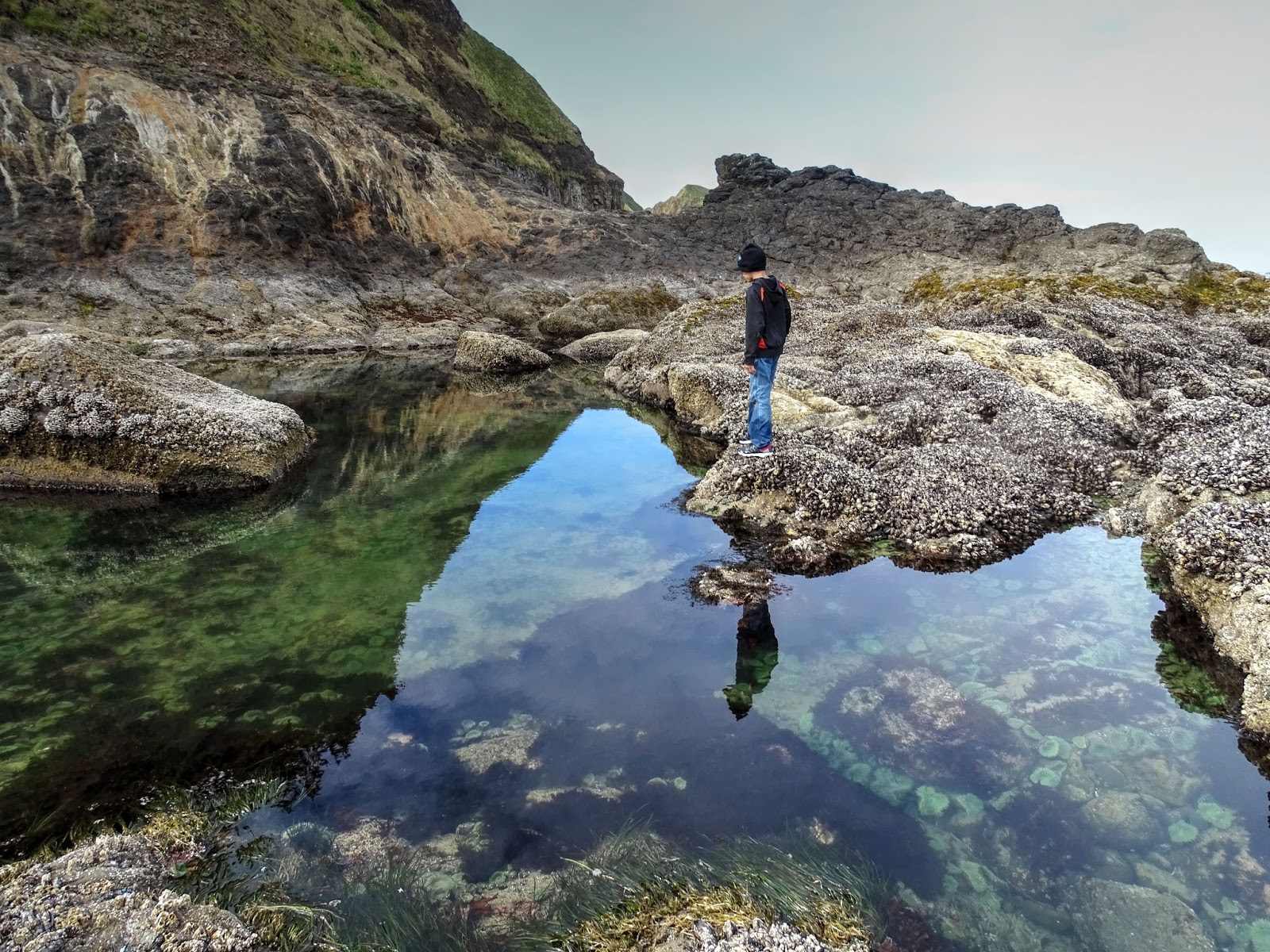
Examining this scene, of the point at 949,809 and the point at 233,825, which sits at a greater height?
the point at 949,809

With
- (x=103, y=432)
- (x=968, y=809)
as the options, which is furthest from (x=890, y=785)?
(x=103, y=432)

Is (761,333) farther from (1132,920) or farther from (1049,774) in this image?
(1132,920)

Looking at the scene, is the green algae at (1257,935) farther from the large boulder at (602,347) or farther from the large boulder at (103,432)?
the large boulder at (602,347)

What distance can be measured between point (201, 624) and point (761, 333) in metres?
9.43

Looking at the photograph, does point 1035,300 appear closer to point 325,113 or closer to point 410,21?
point 325,113

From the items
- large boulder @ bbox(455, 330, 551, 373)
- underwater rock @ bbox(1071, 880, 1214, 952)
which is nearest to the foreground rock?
underwater rock @ bbox(1071, 880, 1214, 952)

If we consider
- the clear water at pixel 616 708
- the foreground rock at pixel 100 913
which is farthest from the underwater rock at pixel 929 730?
the foreground rock at pixel 100 913

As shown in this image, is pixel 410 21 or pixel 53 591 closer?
pixel 53 591

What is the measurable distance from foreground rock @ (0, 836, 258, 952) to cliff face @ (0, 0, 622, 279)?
45.4 meters

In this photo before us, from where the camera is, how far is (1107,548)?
401 inches

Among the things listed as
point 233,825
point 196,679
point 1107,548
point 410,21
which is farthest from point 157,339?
point 410,21

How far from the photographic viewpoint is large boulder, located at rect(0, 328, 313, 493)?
511 inches

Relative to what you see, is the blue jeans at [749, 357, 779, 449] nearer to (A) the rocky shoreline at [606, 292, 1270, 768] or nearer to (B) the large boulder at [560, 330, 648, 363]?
(A) the rocky shoreline at [606, 292, 1270, 768]

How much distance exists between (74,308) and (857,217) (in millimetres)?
64630
